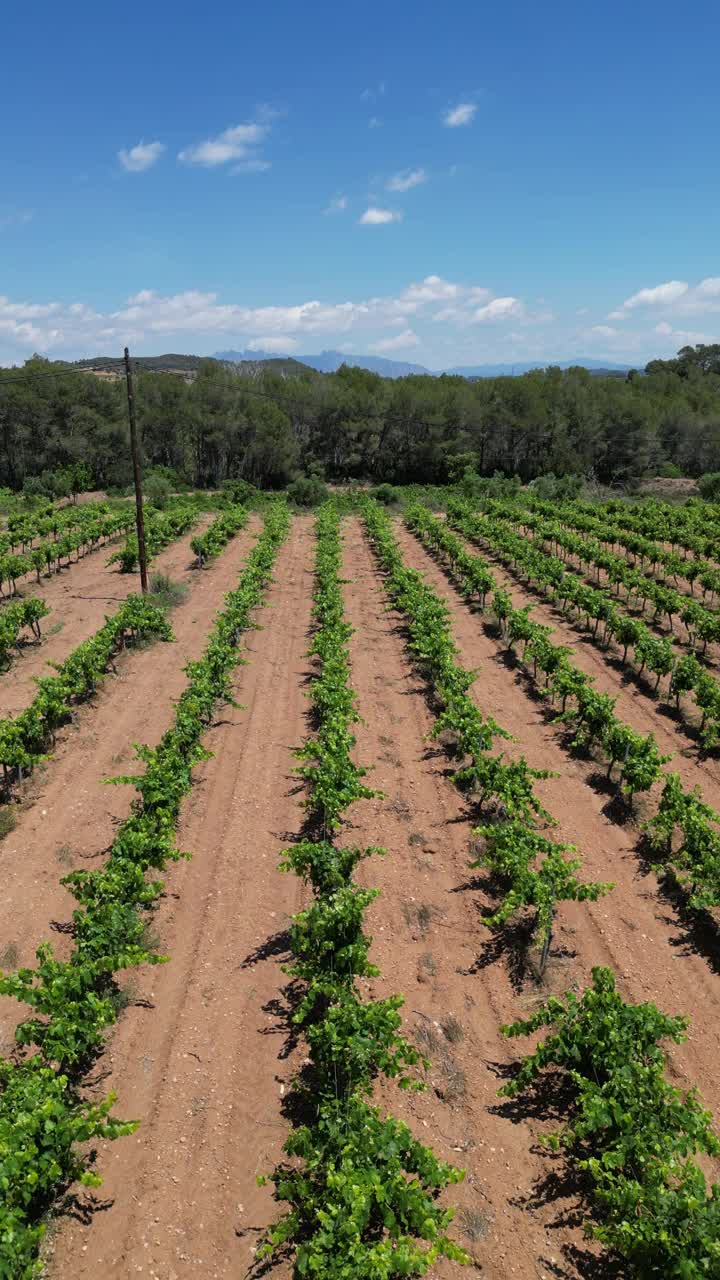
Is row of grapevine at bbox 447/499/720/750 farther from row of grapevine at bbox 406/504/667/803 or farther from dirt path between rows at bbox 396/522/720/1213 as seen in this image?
dirt path between rows at bbox 396/522/720/1213

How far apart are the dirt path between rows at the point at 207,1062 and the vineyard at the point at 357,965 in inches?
1.2

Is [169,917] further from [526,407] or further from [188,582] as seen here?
[526,407]

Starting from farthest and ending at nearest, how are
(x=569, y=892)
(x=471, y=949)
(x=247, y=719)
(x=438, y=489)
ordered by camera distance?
(x=438, y=489), (x=247, y=719), (x=471, y=949), (x=569, y=892)

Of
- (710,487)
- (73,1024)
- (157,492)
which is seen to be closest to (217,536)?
(157,492)

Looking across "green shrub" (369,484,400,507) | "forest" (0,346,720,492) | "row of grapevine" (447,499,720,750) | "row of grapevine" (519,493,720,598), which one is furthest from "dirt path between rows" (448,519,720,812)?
"forest" (0,346,720,492)

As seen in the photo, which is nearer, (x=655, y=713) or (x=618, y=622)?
(x=655, y=713)

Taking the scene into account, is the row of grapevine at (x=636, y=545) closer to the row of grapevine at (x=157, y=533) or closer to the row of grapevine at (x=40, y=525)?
the row of grapevine at (x=157, y=533)

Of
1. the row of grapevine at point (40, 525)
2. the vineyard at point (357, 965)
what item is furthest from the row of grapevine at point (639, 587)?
the row of grapevine at point (40, 525)

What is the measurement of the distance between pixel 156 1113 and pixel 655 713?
44.6 ft

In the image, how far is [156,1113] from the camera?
7.43m

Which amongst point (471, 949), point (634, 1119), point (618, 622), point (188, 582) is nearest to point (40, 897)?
point (471, 949)

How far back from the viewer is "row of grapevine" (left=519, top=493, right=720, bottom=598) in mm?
24875

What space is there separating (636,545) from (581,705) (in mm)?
15705

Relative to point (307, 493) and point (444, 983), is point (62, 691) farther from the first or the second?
point (307, 493)
